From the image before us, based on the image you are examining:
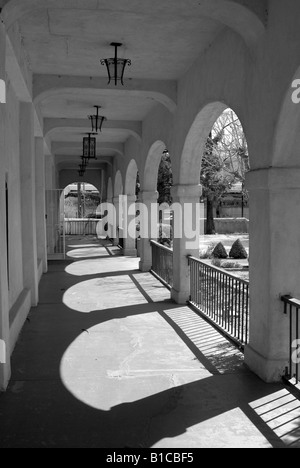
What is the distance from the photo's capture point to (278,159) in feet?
16.2

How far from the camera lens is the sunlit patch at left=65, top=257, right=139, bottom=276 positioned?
12.9 m

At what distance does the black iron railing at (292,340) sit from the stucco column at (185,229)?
13.4ft

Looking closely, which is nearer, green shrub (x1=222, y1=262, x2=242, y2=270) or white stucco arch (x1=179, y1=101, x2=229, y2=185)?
white stucco arch (x1=179, y1=101, x2=229, y2=185)

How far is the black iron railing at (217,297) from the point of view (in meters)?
6.71

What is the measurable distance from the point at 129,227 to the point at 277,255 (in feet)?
40.1

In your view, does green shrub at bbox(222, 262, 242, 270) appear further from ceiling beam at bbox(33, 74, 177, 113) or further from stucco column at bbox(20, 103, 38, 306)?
stucco column at bbox(20, 103, 38, 306)

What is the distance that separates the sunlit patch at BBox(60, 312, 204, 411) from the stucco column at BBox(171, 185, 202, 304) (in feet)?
5.92

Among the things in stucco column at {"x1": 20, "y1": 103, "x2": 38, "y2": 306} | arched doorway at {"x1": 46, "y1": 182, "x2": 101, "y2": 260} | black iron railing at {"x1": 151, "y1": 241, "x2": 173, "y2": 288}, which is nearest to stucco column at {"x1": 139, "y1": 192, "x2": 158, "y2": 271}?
black iron railing at {"x1": 151, "y1": 241, "x2": 173, "y2": 288}

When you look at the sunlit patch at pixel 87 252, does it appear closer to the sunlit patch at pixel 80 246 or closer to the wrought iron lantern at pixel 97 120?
the sunlit patch at pixel 80 246

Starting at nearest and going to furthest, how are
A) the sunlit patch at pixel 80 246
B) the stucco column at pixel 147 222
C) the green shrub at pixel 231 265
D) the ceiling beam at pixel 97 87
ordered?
the ceiling beam at pixel 97 87, the stucco column at pixel 147 222, the green shrub at pixel 231 265, the sunlit patch at pixel 80 246

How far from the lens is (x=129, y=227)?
17.1 meters

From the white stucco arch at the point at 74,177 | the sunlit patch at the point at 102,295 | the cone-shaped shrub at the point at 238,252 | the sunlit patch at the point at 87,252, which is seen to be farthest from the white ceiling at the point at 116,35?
the white stucco arch at the point at 74,177
